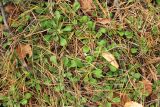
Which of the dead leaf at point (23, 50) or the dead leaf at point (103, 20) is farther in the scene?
the dead leaf at point (103, 20)

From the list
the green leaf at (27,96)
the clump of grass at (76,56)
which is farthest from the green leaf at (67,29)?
the green leaf at (27,96)

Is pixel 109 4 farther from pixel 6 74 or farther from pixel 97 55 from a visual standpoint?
pixel 6 74

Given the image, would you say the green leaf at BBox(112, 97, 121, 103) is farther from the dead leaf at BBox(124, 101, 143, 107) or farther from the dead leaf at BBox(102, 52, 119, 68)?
the dead leaf at BBox(102, 52, 119, 68)

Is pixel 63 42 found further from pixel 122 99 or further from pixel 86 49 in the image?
pixel 122 99

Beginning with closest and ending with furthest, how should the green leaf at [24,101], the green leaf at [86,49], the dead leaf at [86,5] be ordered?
the green leaf at [24,101], the green leaf at [86,49], the dead leaf at [86,5]

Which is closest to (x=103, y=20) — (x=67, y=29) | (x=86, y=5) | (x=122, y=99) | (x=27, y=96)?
(x=86, y=5)

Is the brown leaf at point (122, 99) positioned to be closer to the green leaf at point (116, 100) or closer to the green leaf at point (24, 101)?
the green leaf at point (116, 100)
